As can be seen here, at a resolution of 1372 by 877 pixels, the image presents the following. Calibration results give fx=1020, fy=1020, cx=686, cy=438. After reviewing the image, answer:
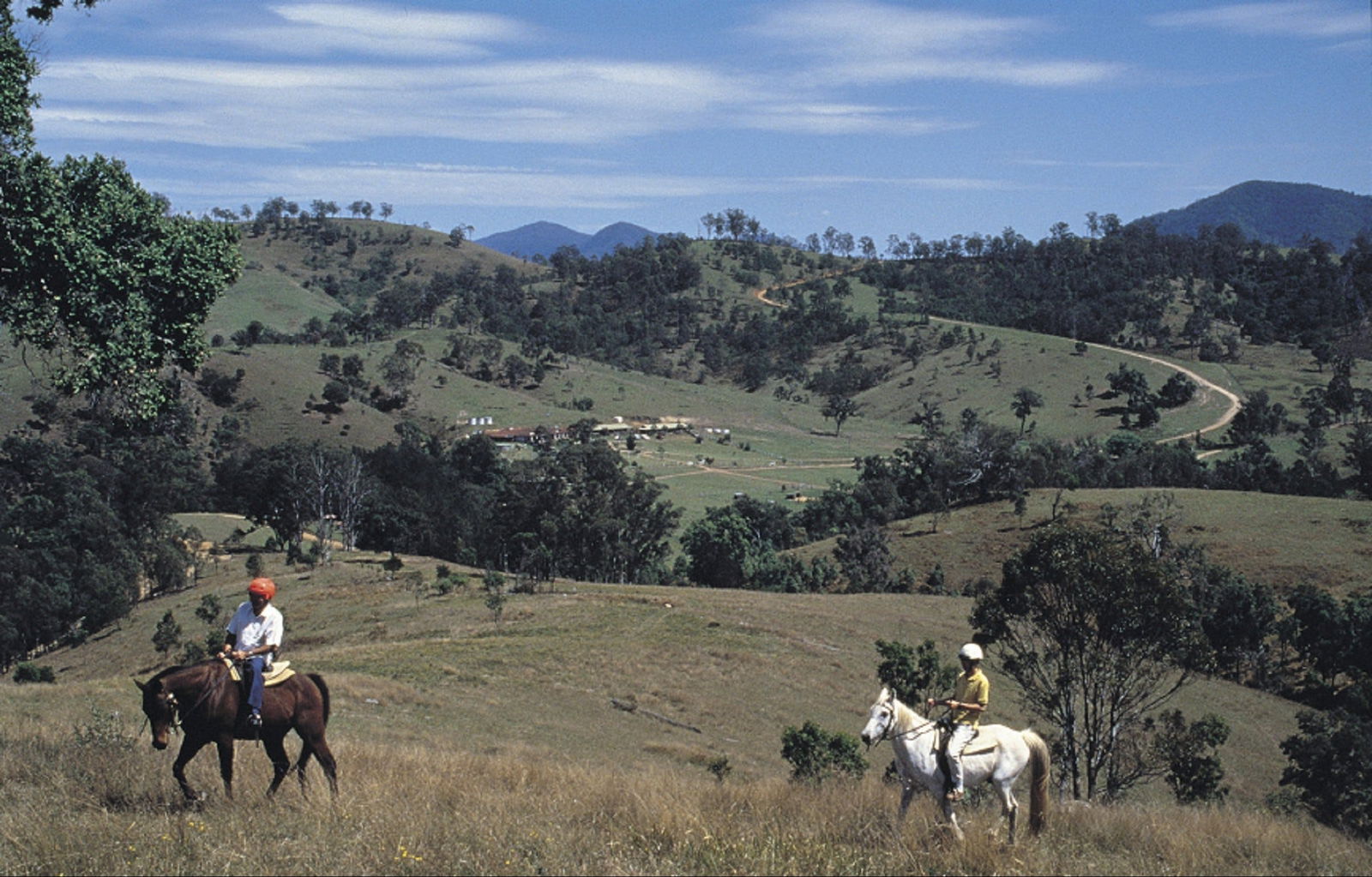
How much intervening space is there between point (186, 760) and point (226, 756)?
33 centimetres

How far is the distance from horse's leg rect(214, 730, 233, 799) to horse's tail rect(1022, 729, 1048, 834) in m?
7.13

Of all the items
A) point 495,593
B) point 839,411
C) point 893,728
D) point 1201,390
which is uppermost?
point 893,728

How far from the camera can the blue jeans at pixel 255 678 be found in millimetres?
9172

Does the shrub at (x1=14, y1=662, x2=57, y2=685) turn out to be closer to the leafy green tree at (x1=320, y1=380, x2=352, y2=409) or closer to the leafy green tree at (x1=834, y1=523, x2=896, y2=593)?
the leafy green tree at (x1=834, y1=523, x2=896, y2=593)

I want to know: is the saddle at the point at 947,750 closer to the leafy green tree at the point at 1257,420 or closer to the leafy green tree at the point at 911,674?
the leafy green tree at the point at 911,674

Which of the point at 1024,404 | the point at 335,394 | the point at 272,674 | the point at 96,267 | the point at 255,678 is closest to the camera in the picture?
the point at 255,678

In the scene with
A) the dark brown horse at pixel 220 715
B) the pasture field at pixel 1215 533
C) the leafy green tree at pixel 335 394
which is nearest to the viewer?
the dark brown horse at pixel 220 715

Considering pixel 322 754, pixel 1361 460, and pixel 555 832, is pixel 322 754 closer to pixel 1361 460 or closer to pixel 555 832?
pixel 555 832

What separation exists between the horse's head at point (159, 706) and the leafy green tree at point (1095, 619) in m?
19.9

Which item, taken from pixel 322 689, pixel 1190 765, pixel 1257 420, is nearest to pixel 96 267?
pixel 322 689

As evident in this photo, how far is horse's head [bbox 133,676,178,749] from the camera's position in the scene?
8.92 metres

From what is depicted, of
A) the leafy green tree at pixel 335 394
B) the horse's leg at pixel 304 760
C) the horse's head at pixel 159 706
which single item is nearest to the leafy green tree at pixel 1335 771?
the horse's leg at pixel 304 760

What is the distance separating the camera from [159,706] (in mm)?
8961

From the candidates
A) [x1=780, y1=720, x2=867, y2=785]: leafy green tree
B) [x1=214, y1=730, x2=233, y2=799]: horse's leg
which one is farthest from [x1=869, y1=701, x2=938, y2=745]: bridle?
[x1=780, y1=720, x2=867, y2=785]: leafy green tree
